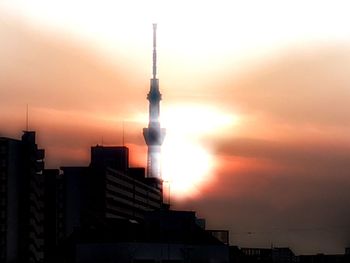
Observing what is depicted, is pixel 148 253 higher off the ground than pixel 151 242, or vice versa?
pixel 151 242

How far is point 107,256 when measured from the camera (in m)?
158

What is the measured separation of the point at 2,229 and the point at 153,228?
34.9 metres

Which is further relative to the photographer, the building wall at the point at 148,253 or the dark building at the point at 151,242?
the dark building at the point at 151,242

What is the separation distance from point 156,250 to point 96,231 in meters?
11.2

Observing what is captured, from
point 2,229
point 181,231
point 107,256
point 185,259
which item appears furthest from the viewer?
point 2,229

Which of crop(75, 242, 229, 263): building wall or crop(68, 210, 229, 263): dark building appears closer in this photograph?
crop(75, 242, 229, 263): building wall

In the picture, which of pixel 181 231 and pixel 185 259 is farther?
pixel 181 231

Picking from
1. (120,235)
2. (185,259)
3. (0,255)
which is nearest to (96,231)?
(120,235)

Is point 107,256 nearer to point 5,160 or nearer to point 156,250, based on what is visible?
point 156,250

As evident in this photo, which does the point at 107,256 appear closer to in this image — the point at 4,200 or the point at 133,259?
the point at 133,259

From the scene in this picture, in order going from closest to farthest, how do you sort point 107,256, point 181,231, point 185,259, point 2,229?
point 107,256 → point 185,259 → point 181,231 → point 2,229

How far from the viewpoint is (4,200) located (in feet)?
649

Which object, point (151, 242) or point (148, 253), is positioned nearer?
point (148, 253)

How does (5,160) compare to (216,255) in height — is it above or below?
above
